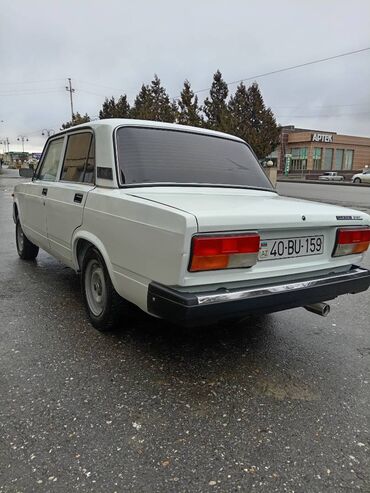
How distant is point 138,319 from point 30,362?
3.35 feet

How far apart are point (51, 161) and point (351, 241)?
3.43m

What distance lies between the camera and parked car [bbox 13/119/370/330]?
247 centimetres

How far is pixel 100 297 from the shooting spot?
3539mm

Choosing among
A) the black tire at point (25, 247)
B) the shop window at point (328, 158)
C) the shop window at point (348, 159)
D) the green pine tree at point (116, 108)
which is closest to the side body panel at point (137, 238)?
the black tire at point (25, 247)

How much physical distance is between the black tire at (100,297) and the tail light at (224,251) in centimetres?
99

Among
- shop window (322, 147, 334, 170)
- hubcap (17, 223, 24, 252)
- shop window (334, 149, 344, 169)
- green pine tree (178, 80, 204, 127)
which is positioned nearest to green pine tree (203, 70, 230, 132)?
green pine tree (178, 80, 204, 127)

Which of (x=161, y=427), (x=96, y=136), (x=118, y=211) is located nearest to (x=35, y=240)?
(x=96, y=136)

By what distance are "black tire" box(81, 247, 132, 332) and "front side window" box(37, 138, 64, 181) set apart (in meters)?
1.49

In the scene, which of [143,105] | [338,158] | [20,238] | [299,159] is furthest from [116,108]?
[338,158]

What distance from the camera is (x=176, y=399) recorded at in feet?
8.52

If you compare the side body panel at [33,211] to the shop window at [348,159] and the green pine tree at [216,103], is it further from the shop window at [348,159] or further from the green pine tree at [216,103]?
the shop window at [348,159]

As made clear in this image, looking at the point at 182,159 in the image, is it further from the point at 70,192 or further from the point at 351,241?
the point at 351,241

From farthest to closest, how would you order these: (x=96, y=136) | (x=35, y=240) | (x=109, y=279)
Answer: (x=35, y=240)
(x=96, y=136)
(x=109, y=279)

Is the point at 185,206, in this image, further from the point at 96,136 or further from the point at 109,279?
the point at 96,136
